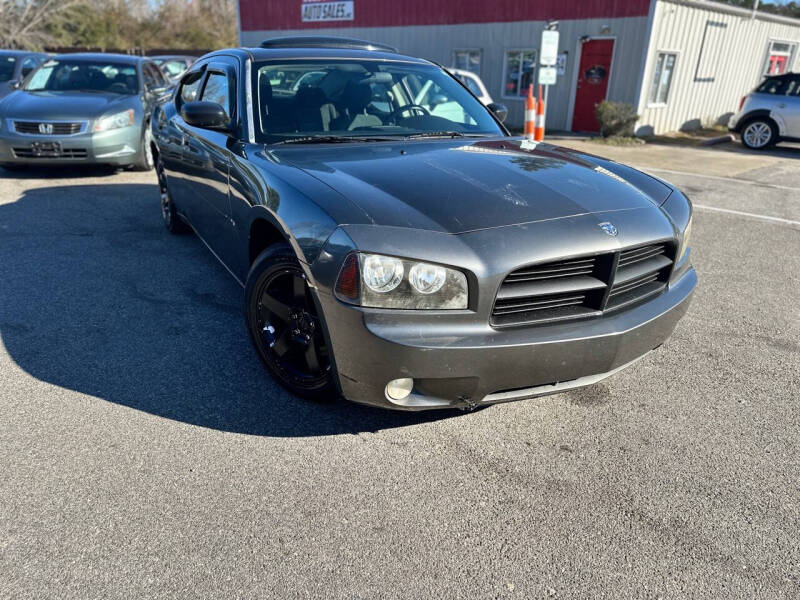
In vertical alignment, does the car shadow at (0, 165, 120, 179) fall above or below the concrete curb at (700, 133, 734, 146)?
above

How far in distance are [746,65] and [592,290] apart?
66.6 feet

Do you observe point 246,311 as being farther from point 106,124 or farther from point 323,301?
point 106,124

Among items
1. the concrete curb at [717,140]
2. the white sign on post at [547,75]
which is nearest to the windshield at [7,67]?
the white sign on post at [547,75]

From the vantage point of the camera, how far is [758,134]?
13727mm

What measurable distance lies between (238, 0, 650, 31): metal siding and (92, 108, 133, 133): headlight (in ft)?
39.4

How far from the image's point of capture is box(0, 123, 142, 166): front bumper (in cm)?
768

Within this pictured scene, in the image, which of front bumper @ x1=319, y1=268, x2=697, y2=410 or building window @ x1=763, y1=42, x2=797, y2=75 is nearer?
front bumper @ x1=319, y1=268, x2=697, y2=410

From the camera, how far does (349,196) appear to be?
8.48 ft

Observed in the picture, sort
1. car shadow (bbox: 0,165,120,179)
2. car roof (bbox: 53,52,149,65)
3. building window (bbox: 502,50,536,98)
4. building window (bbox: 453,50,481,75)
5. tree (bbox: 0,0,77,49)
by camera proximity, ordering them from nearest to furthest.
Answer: car shadow (bbox: 0,165,120,179)
car roof (bbox: 53,52,149,65)
building window (bbox: 502,50,536,98)
building window (bbox: 453,50,481,75)
tree (bbox: 0,0,77,49)

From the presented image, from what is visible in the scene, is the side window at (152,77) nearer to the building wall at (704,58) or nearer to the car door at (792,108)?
the building wall at (704,58)

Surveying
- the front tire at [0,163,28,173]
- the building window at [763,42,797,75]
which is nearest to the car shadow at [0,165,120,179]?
the front tire at [0,163,28,173]

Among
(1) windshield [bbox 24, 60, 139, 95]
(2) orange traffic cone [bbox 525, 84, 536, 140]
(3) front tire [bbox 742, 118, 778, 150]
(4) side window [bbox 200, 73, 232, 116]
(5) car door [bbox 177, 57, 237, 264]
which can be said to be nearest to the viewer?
(5) car door [bbox 177, 57, 237, 264]

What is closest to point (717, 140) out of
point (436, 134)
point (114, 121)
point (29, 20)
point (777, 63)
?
point (777, 63)

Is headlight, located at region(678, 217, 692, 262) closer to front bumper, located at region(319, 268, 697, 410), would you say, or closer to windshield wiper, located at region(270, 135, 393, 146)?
front bumper, located at region(319, 268, 697, 410)
